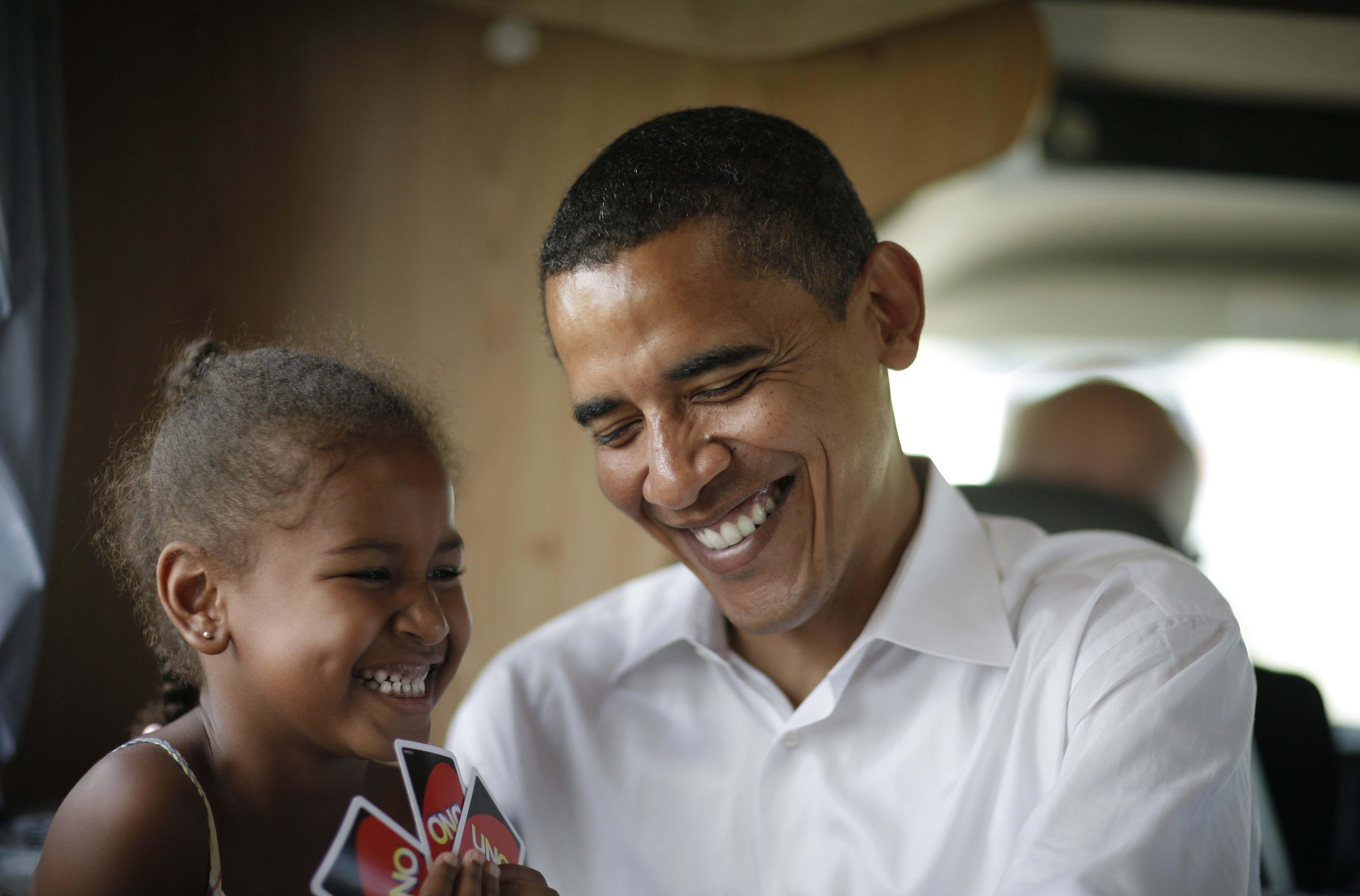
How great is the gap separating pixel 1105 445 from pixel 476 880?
7.23 ft

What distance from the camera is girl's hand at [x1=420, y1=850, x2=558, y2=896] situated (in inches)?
36.4

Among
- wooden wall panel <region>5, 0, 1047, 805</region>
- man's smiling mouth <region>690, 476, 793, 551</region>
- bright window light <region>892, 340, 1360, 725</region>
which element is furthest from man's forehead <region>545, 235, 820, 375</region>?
bright window light <region>892, 340, 1360, 725</region>

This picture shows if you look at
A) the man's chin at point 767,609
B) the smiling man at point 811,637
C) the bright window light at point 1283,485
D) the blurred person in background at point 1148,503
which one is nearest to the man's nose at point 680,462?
the smiling man at point 811,637

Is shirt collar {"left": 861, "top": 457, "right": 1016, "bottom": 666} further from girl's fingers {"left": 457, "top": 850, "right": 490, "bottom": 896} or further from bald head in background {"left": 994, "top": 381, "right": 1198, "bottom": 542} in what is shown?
bald head in background {"left": 994, "top": 381, "right": 1198, "bottom": 542}

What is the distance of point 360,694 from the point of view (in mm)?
1150

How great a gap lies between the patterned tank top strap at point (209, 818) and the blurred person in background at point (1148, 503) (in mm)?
1583

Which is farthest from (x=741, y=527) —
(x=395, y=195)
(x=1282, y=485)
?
(x=1282, y=485)

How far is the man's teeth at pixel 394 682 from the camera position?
116 cm

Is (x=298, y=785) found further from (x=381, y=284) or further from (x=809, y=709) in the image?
(x=381, y=284)

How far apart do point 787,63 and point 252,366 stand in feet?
6.04

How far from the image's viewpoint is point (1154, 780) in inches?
42.6

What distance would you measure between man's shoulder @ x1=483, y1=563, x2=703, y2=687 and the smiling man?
0.02m

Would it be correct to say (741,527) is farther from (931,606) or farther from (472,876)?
(472,876)

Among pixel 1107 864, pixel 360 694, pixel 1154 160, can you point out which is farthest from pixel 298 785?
pixel 1154 160
